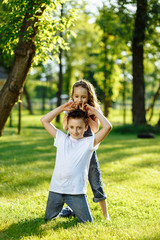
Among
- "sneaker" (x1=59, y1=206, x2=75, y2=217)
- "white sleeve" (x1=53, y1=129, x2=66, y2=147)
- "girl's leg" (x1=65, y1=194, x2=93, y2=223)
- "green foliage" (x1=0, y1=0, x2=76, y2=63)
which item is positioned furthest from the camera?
"green foliage" (x1=0, y1=0, x2=76, y2=63)

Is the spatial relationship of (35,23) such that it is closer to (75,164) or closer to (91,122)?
(91,122)

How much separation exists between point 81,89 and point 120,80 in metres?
25.2

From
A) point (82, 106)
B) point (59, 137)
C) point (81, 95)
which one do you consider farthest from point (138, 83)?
point (59, 137)

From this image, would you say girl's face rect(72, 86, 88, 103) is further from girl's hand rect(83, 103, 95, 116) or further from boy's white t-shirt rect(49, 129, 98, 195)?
boy's white t-shirt rect(49, 129, 98, 195)

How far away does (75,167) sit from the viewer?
12.5ft

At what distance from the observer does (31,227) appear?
3.92m

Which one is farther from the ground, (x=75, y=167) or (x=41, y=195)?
(x=75, y=167)

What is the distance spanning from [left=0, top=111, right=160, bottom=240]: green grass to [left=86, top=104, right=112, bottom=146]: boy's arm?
3.48 ft

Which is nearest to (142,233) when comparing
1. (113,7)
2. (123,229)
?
(123,229)

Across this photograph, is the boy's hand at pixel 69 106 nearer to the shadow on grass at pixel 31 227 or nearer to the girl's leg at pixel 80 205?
the girl's leg at pixel 80 205

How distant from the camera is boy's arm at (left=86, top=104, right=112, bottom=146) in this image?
3.81 meters

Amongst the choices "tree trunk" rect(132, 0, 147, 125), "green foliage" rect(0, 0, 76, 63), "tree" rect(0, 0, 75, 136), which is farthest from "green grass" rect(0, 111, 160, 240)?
"tree trunk" rect(132, 0, 147, 125)

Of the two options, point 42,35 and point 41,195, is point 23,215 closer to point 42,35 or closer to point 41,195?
point 41,195

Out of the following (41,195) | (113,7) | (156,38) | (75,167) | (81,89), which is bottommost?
(41,195)
